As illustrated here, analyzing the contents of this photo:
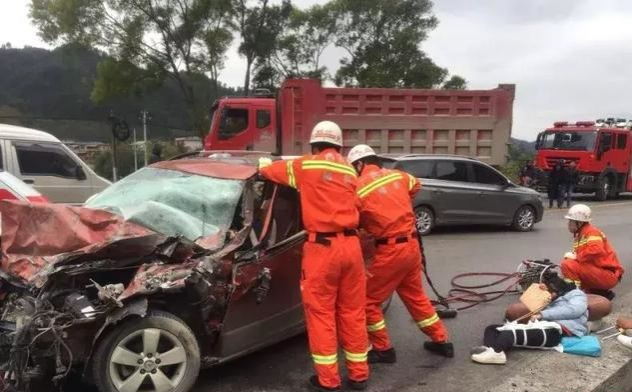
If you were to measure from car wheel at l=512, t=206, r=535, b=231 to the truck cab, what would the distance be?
533 centimetres

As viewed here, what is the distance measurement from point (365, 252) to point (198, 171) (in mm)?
1537

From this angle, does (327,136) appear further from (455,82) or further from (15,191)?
(455,82)

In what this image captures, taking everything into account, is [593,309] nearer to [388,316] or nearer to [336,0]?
[388,316]

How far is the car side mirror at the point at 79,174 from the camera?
9.78m

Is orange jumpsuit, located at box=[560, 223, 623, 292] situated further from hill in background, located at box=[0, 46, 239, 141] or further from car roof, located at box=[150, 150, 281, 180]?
hill in background, located at box=[0, 46, 239, 141]

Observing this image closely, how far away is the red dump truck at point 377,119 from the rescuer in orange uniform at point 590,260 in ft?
24.0

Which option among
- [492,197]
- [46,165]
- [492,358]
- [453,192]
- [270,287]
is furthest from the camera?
[492,197]

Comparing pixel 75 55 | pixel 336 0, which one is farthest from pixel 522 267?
pixel 336 0

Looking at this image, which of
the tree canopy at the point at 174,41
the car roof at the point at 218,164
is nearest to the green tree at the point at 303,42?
the tree canopy at the point at 174,41

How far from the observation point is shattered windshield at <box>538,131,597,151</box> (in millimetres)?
20547

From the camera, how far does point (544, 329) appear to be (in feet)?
16.1

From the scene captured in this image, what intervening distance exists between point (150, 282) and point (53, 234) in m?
0.84

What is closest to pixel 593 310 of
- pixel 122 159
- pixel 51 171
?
pixel 51 171

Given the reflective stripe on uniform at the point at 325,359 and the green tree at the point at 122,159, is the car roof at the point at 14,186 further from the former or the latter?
the green tree at the point at 122,159
